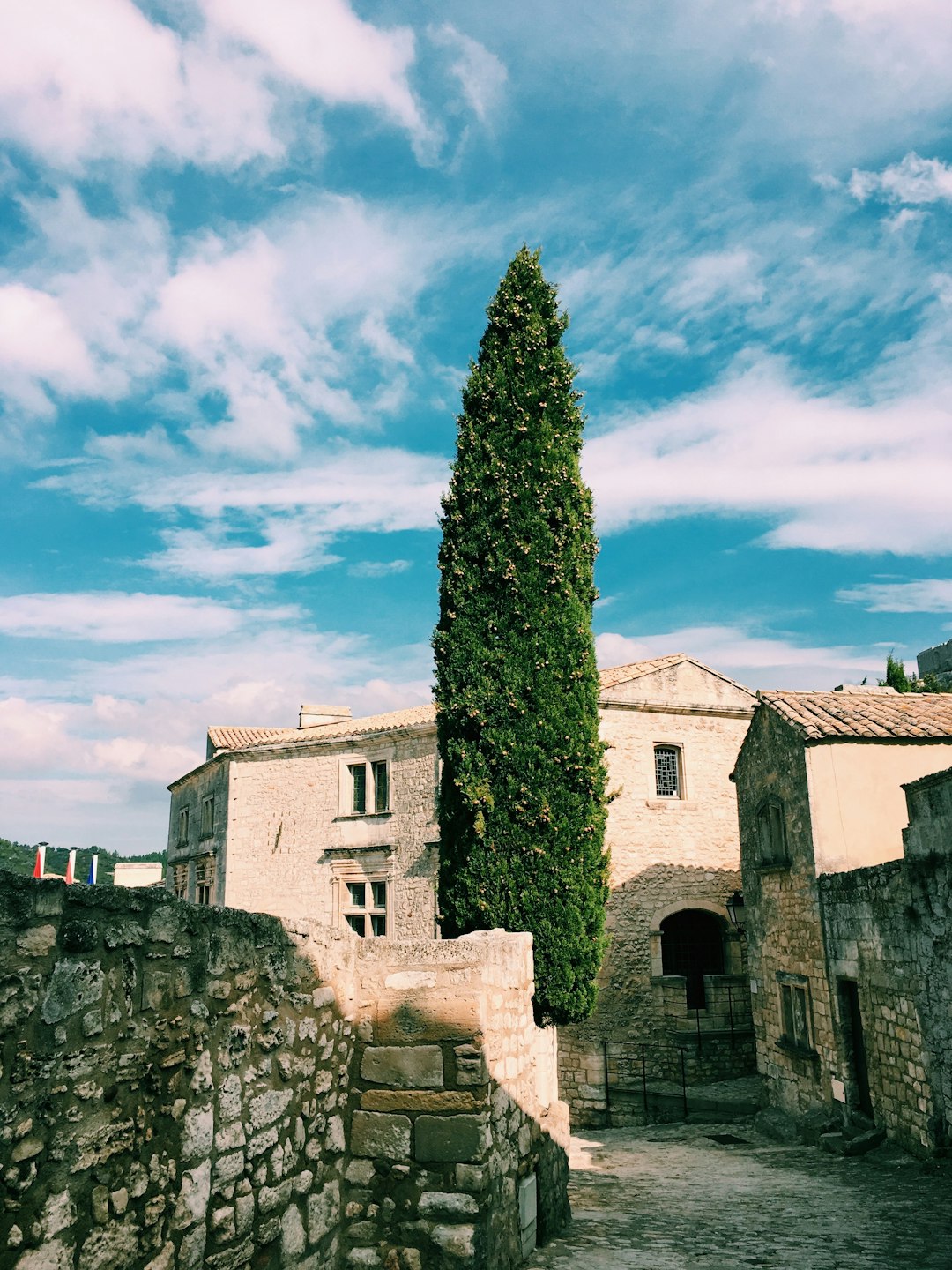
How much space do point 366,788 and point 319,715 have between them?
5.80 m

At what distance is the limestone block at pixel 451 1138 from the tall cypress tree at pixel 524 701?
5.77 m

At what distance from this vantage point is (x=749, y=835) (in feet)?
54.7

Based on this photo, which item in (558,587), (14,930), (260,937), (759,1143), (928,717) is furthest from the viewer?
(928,717)

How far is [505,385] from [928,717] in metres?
8.38

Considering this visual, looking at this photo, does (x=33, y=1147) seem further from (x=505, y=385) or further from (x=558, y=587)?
(x=505, y=385)

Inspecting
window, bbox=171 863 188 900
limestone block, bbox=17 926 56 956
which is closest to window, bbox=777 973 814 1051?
limestone block, bbox=17 926 56 956

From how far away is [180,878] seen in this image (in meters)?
29.1

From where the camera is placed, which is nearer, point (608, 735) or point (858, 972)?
point (858, 972)

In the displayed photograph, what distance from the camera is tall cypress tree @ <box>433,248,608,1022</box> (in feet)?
36.8

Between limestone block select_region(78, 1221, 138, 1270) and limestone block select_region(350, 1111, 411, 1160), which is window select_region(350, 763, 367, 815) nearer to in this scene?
limestone block select_region(350, 1111, 411, 1160)

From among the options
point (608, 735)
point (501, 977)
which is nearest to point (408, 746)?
point (608, 735)

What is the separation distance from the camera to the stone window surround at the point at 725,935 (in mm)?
19516

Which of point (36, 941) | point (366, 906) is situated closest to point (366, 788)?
point (366, 906)

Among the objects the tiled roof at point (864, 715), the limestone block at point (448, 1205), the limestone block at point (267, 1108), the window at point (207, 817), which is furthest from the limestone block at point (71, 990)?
the window at point (207, 817)
